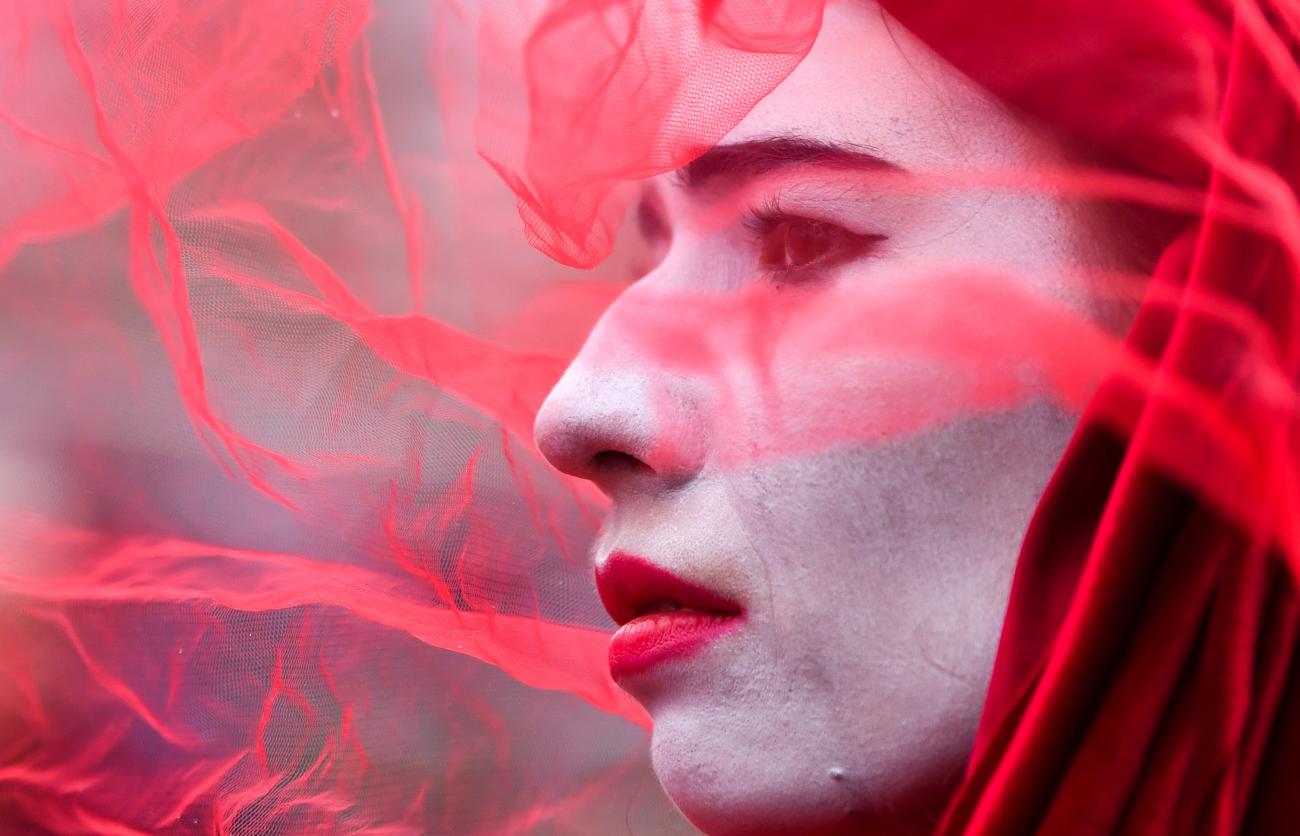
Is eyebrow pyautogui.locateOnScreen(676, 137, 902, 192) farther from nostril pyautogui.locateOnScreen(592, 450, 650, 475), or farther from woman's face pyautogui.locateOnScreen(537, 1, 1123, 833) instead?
nostril pyautogui.locateOnScreen(592, 450, 650, 475)

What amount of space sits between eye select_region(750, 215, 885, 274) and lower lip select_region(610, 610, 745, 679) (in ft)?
0.80

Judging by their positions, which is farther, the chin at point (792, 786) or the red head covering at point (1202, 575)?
the chin at point (792, 786)

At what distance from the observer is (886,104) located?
→ 0.77 m

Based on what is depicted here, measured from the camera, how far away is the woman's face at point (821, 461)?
2.31 feet

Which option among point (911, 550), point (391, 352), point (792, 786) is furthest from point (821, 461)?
point (391, 352)

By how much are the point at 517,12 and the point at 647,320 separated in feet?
0.81

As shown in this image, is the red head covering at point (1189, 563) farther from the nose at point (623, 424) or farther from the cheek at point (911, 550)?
the nose at point (623, 424)

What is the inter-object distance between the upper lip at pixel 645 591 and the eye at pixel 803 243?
0.74 ft

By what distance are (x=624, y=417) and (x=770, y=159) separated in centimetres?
21

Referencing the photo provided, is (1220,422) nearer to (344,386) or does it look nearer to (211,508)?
(344,386)

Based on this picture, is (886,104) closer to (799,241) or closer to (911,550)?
(799,241)

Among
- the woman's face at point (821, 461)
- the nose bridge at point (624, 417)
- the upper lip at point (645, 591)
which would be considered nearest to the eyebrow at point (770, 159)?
the woman's face at point (821, 461)

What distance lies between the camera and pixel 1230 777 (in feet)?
1.84

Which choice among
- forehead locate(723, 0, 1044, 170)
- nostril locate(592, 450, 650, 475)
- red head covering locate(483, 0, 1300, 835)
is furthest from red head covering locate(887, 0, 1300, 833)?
nostril locate(592, 450, 650, 475)
